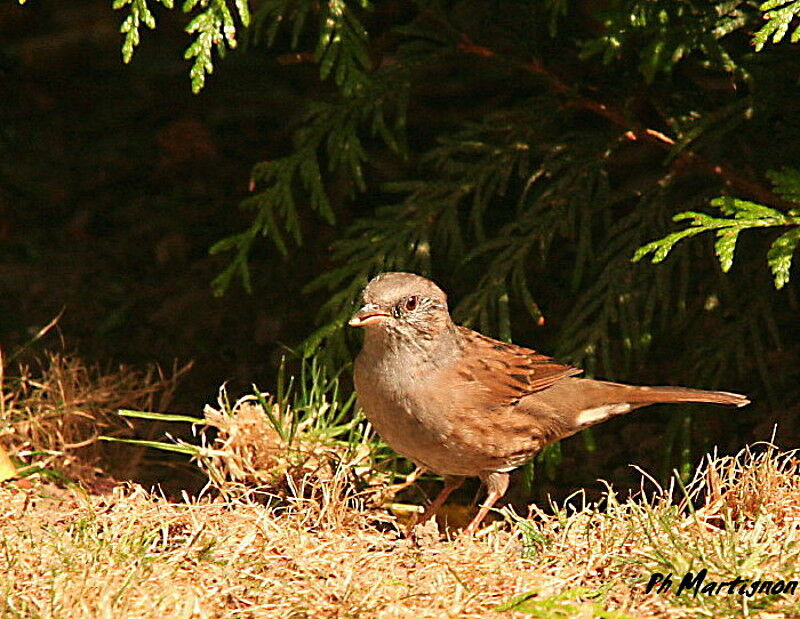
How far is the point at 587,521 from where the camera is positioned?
156 inches

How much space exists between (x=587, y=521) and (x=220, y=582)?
1330 millimetres

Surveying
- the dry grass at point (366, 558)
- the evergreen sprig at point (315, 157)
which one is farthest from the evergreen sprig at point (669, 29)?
the dry grass at point (366, 558)

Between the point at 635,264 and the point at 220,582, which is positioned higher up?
the point at 635,264

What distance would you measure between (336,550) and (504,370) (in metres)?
1.05

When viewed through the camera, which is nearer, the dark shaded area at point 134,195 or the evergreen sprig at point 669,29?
the evergreen sprig at point 669,29

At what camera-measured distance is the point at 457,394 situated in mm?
4223

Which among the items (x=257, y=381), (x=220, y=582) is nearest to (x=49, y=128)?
Result: (x=257, y=381)

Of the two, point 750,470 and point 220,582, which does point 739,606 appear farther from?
point 220,582

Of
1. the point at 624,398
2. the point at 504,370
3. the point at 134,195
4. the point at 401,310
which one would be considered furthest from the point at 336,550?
the point at 134,195

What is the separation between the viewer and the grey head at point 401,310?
13.7 ft

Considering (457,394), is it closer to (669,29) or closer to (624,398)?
(624,398)

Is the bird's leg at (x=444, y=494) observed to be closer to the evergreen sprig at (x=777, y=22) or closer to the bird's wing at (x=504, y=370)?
the bird's wing at (x=504, y=370)

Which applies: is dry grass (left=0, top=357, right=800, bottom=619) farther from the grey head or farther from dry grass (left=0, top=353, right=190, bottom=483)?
the grey head

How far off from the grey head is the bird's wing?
0.20 metres
